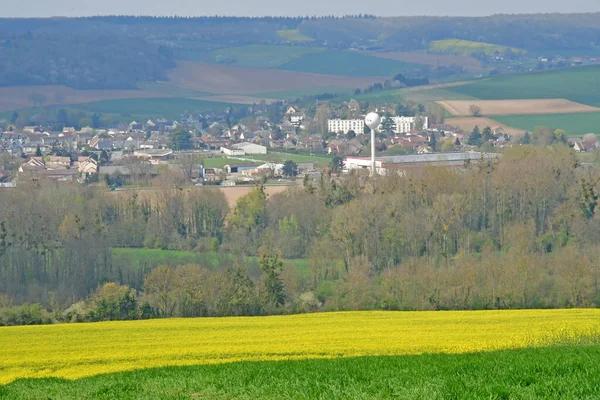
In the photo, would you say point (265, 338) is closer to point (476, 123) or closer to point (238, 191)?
point (238, 191)

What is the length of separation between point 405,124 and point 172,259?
81956 millimetres

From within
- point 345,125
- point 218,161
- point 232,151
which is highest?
point 218,161

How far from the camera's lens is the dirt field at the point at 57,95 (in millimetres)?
181500

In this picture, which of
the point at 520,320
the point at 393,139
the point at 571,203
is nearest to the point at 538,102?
the point at 393,139

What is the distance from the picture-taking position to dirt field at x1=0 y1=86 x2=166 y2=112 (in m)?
182

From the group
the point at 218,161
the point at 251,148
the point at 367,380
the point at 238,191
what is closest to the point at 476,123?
the point at 251,148

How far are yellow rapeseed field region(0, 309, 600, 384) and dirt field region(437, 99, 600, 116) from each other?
103509 mm

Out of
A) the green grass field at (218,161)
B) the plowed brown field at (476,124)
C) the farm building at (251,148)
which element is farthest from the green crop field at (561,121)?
the green grass field at (218,161)

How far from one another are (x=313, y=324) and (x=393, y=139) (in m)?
85.6

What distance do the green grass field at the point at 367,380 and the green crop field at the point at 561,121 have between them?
101 meters

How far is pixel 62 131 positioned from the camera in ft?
465

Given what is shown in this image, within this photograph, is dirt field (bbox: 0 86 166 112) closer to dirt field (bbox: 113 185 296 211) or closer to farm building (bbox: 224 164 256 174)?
farm building (bbox: 224 164 256 174)

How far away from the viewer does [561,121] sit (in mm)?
127000

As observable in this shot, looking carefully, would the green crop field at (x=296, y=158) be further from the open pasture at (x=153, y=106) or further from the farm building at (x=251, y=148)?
the open pasture at (x=153, y=106)
